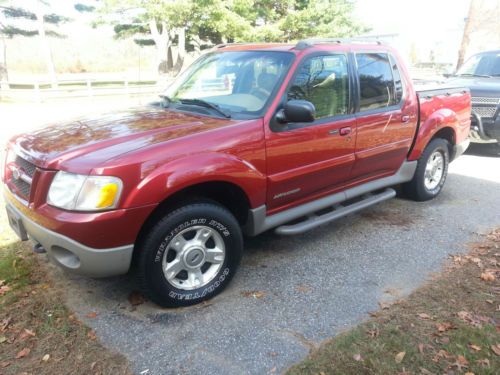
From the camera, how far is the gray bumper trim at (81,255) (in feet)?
8.77

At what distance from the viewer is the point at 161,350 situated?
2715 millimetres

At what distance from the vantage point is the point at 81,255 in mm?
2678

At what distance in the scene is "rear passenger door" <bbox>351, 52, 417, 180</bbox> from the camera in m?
4.10

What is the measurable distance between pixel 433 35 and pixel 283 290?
53.3 metres

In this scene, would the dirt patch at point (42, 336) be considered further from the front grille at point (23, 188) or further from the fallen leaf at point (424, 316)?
the fallen leaf at point (424, 316)

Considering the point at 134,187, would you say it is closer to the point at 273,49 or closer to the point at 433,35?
the point at 273,49

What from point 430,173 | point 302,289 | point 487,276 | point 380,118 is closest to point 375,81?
point 380,118

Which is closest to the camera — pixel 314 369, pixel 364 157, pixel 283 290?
pixel 314 369

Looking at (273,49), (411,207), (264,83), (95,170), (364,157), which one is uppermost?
(273,49)

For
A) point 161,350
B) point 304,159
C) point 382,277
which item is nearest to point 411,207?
point 382,277

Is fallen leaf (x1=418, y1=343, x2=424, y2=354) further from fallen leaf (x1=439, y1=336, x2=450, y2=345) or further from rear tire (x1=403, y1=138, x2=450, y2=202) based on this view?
rear tire (x1=403, y1=138, x2=450, y2=202)

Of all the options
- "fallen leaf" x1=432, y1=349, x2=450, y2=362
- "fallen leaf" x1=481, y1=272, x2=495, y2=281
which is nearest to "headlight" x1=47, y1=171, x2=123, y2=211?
"fallen leaf" x1=432, y1=349, x2=450, y2=362

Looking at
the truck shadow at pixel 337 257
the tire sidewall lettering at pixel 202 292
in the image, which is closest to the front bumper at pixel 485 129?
the truck shadow at pixel 337 257

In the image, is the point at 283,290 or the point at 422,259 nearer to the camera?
the point at 283,290
